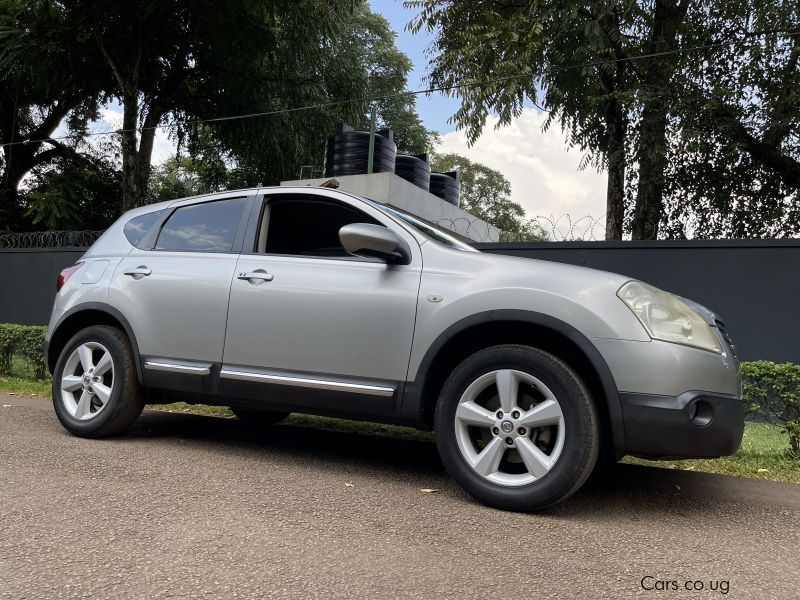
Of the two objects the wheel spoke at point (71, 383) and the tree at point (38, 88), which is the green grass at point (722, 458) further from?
the tree at point (38, 88)

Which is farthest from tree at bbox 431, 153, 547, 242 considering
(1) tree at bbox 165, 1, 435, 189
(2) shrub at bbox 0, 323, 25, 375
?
(2) shrub at bbox 0, 323, 25, 375

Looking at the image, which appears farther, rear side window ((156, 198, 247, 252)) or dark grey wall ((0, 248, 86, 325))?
dark grey wall ((0, 248, 86, 325))

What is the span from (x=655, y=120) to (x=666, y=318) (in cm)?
1093

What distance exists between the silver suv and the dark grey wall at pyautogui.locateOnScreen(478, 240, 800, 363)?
5416 mm

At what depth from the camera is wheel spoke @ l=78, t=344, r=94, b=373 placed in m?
5.05

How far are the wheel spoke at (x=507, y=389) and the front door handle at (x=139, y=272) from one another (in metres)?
2.70

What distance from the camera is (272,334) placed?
4352mm

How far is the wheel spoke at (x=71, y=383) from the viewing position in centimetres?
507

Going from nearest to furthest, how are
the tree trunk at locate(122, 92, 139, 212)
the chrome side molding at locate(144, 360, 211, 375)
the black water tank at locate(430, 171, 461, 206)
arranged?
the chrome side molding at locate(144, 360, 211, 375), the black water tank at locate(430, 171, 461, 206), the tree trunk at locate(122, 92, 139, 212)

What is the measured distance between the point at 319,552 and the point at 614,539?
132 cm

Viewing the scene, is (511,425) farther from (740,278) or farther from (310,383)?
(740,278)

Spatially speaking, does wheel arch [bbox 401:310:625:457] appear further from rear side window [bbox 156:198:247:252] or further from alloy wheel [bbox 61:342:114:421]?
alloy wheel [bbox 61:342:114:421]

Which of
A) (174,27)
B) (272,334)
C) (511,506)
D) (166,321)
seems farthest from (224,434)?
(174,27)

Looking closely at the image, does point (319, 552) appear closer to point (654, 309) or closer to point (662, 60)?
A: point (654, 309)
